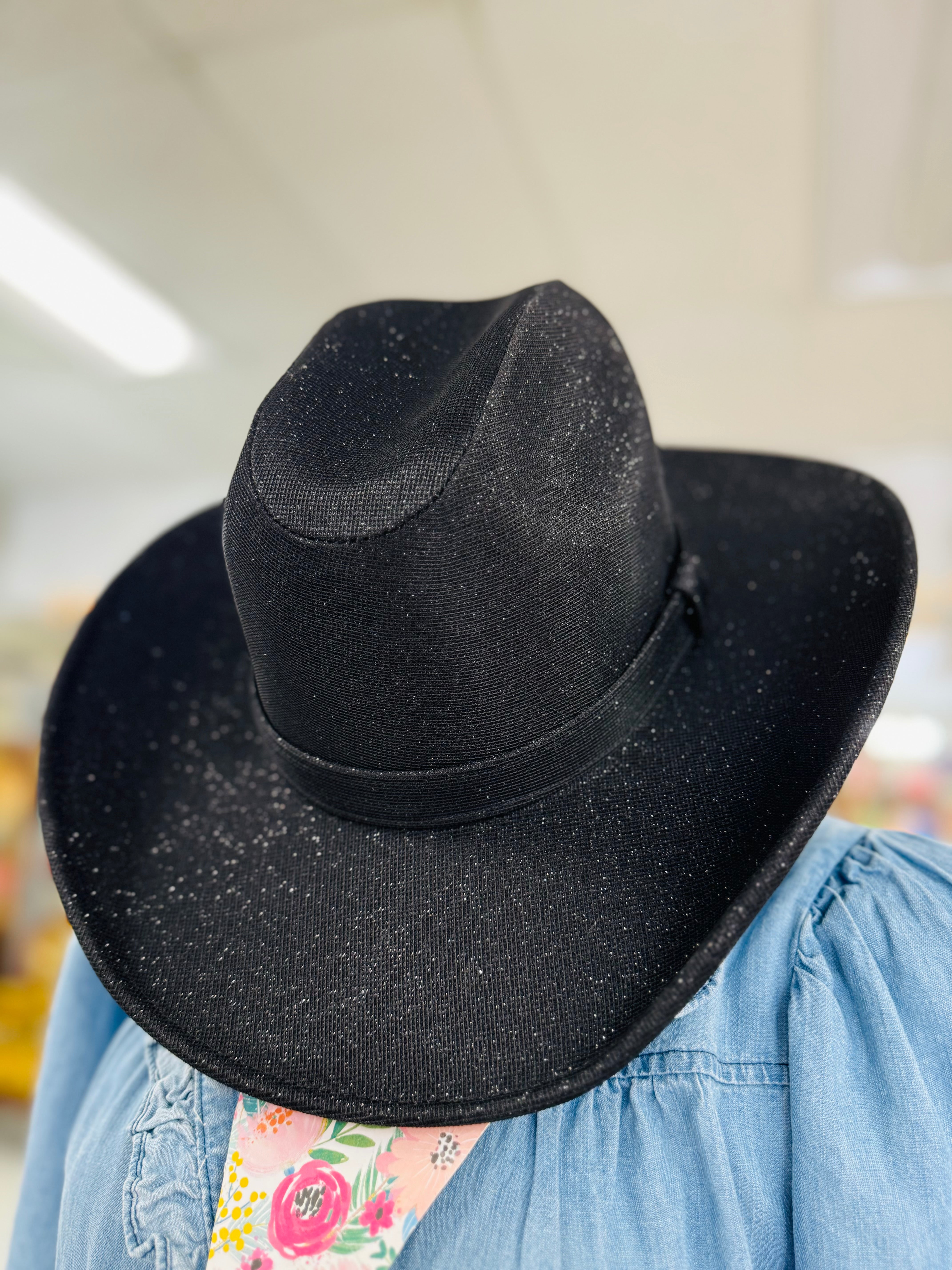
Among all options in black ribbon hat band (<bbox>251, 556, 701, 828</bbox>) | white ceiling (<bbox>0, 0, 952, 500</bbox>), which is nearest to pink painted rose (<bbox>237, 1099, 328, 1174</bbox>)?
black ribbon hat band (<bbox>251, 556, 701, 828</bbox>)

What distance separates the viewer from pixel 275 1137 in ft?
1.66

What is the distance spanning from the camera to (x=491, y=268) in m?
2.44

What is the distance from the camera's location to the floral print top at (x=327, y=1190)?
1.54ft

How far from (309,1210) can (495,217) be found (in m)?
2.25

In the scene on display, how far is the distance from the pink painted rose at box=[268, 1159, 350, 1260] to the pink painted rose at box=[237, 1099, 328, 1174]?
0.01 metres

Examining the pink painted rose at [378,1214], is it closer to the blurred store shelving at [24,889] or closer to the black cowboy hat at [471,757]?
the black cowboy hat at [471,757]

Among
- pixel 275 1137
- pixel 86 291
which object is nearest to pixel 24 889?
pixel 86 291

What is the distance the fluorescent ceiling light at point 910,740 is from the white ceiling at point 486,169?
1.17m

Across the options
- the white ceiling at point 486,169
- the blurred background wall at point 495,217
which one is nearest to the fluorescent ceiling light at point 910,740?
the blurred background wall at point 495,217

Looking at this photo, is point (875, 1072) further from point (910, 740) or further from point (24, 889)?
point (24, 889)

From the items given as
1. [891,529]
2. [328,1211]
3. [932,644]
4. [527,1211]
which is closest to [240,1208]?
[328,1211]

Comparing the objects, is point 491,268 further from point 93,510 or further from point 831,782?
point 93,510

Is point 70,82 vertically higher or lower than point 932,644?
higher

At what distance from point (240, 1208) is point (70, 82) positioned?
7.23ft
